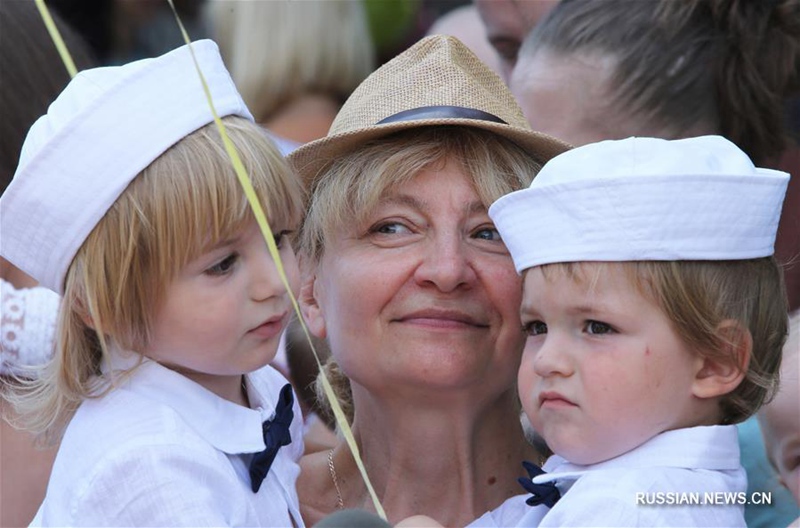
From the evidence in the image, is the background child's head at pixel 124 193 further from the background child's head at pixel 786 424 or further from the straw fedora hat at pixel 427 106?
the background child's head at pixel 786 424

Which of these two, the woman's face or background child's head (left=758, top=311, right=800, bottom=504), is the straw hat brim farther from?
background child's head (left=758, top=311, right=800, bottom=504)

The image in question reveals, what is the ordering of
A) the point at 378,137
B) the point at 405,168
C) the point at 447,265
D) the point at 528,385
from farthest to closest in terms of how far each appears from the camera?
the point at 378,137
the point at 405,168
the point at 447,265
the point at 528,385

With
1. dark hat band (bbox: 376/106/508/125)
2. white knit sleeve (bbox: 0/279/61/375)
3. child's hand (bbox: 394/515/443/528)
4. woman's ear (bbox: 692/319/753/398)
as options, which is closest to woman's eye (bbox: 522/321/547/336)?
woman's ear (bbox: 692/319/753/398)

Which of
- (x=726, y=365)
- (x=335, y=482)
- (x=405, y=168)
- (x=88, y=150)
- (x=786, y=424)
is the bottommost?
(x=335, y=482)

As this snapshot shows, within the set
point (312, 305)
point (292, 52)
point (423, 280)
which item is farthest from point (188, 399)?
point (292, 52)

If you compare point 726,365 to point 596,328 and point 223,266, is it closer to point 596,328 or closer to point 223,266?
point 596,328

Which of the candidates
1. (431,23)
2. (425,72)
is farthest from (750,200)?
(431,23)

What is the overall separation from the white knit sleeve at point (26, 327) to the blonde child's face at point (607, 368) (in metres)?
1.22

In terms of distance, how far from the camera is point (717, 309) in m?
2.45

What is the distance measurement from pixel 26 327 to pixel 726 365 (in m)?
1.62

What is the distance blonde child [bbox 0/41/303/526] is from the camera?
236 centimetres

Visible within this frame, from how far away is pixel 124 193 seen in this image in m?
2.42

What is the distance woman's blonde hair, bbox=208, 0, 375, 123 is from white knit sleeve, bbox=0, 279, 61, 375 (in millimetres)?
2044

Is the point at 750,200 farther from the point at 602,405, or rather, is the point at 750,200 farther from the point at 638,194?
the point at 602,405
